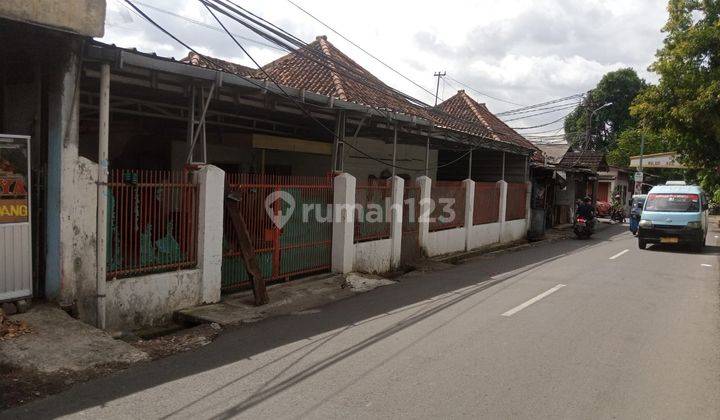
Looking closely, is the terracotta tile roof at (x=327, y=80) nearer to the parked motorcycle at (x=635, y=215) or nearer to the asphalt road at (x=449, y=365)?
the asphalt road at (x=449, y=365)

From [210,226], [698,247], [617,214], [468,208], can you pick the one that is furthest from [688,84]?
[210,226]

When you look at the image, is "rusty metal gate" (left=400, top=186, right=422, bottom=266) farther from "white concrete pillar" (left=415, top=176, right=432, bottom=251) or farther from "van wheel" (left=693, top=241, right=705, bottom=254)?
"van wheel" (left=693, top=241, right=705, bottom=254)

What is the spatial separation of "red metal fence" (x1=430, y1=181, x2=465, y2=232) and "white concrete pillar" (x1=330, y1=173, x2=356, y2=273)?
4.07 m

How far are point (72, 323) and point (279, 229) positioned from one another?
13.4ft

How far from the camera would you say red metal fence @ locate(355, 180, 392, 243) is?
11.4m

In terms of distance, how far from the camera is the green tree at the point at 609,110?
47719 millimetres

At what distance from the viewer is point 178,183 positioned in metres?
7.61

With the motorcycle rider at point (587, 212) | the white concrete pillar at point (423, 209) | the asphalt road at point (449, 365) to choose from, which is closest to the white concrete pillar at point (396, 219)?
the white concrete pillar at point (423, 209)

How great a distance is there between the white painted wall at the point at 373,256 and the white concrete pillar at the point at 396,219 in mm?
135

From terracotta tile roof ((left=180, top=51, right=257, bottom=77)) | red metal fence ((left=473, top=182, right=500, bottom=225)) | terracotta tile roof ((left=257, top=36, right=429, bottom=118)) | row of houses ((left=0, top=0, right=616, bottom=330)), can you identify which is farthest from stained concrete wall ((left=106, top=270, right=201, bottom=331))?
red metal fence ((left=473, top=182, right=500, bottom=225))

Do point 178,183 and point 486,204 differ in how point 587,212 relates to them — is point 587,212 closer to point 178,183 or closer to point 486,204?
point 486,204

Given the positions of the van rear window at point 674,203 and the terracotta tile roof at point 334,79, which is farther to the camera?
the van rear window at point 674,203

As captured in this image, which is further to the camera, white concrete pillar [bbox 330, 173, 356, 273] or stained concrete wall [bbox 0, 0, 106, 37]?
white concrete pillar [bbox 330, 173, 356, 273]

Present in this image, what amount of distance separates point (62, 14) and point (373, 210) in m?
7.34
